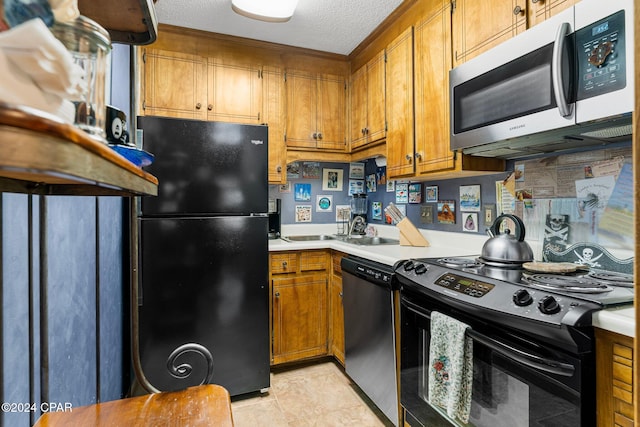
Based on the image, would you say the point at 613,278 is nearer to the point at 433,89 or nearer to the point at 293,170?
the point at 433,89

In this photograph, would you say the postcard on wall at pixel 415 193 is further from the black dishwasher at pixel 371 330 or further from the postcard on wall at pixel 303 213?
the postcard on wall at pixel 303 213

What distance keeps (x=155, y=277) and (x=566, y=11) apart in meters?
2.22

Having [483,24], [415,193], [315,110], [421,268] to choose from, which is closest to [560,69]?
[483,24]

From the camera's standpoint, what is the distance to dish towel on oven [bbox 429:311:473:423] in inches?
51.4

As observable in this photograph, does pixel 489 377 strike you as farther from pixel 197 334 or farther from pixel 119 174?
pixel 197 334

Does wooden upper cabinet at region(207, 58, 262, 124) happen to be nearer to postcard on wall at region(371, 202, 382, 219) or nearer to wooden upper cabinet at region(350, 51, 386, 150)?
wooden upper cabinet at region(350, 51, 386, 150)

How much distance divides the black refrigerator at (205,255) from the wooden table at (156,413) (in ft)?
3.93

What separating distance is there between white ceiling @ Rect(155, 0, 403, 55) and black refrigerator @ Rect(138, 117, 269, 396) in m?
0.82

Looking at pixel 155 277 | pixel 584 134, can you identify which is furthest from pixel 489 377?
pixel 155 277

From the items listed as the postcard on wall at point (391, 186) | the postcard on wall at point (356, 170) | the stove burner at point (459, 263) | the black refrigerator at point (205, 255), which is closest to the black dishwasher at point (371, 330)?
the stove burner at point (459, 263)

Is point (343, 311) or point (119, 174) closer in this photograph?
point (119, 174)

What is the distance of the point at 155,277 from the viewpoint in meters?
2.00

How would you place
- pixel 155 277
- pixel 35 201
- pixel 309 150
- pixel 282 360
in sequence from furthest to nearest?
pixel 309 150 → pixel 282 360 → pixel 155 277 → pixel 35 201

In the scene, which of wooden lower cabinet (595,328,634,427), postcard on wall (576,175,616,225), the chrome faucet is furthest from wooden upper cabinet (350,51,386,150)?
wooden lower cabinet (595,328,634,427)
